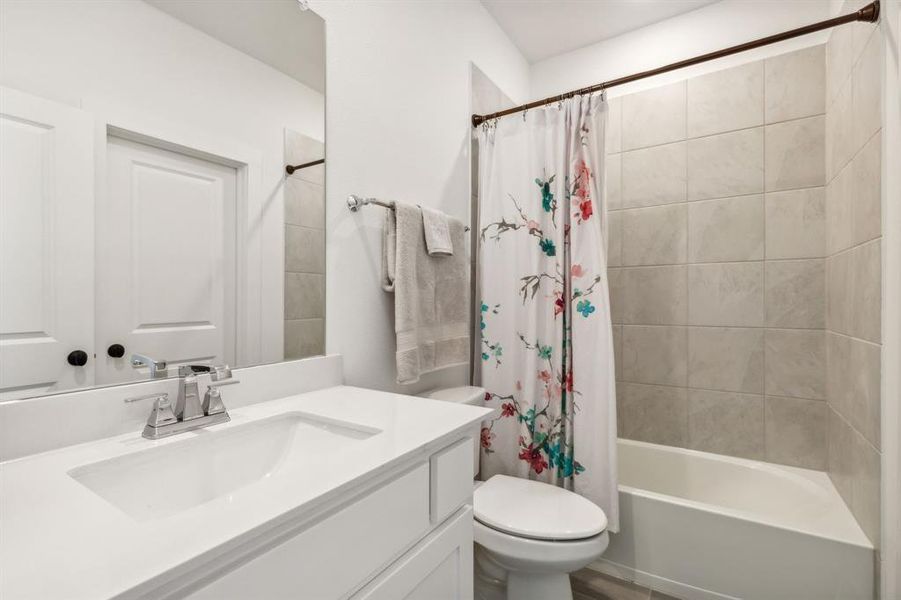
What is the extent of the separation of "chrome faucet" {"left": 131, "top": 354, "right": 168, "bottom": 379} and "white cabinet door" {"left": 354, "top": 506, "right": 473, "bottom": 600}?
58 cm

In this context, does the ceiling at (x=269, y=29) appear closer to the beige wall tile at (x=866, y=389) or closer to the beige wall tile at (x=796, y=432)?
the beige wall tile at (x=866, y=389)

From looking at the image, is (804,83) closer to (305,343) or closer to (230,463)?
(305,343)

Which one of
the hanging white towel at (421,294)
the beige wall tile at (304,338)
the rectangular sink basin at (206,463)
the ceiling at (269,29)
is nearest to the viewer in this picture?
the rectangular sink basin at (206,463)

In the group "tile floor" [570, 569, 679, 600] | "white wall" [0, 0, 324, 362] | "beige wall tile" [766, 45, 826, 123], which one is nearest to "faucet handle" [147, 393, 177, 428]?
"white wall" [0, 0, 324, 362]

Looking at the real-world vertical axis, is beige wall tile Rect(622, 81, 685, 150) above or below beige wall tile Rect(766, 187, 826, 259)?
above

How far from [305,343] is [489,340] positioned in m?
0.89

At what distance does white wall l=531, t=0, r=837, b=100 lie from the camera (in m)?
1.92

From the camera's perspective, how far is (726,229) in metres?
2.03

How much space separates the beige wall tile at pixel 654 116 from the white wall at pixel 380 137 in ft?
3.07

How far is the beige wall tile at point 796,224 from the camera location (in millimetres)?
1842

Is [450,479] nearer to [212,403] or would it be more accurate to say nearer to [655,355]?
[212,403]

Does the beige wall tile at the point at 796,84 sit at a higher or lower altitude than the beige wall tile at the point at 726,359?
higher

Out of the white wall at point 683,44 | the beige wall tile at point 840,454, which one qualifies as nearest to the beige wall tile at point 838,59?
the white wall at point 683,44

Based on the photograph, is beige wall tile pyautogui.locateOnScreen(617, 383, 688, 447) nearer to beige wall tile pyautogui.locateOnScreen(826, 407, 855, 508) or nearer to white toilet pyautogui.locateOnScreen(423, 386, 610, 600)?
beige wall tile pyautogui.locateOnScreen(826, 407, 855, 508)
